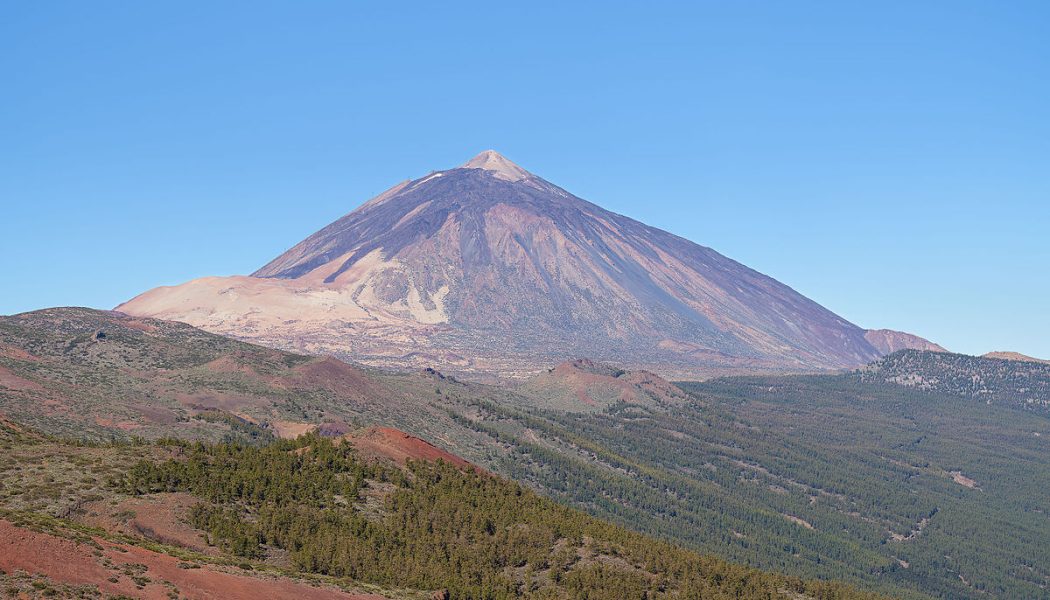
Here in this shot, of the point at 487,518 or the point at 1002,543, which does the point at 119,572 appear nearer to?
the point at 487,518

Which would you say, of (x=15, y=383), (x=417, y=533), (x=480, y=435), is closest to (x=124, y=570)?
(x=417, y=533)

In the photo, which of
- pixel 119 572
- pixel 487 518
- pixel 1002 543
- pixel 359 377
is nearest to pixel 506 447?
pixel 359 377

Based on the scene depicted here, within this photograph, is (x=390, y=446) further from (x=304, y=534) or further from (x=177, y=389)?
(x=177, y=389)

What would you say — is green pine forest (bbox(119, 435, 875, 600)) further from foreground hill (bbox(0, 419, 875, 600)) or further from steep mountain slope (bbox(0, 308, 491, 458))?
steep mountain slope (bbox(0, 308, 491, 458))

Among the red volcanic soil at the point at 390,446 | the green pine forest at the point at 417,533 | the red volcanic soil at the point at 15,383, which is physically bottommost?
the green pine forest at the point at 417,533

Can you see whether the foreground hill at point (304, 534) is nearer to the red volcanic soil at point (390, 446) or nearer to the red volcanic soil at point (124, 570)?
the red volcanic soil at point (124, 570)

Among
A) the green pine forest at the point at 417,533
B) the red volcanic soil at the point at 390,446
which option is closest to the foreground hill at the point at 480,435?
the red volcanic soil at the point at 390,446
